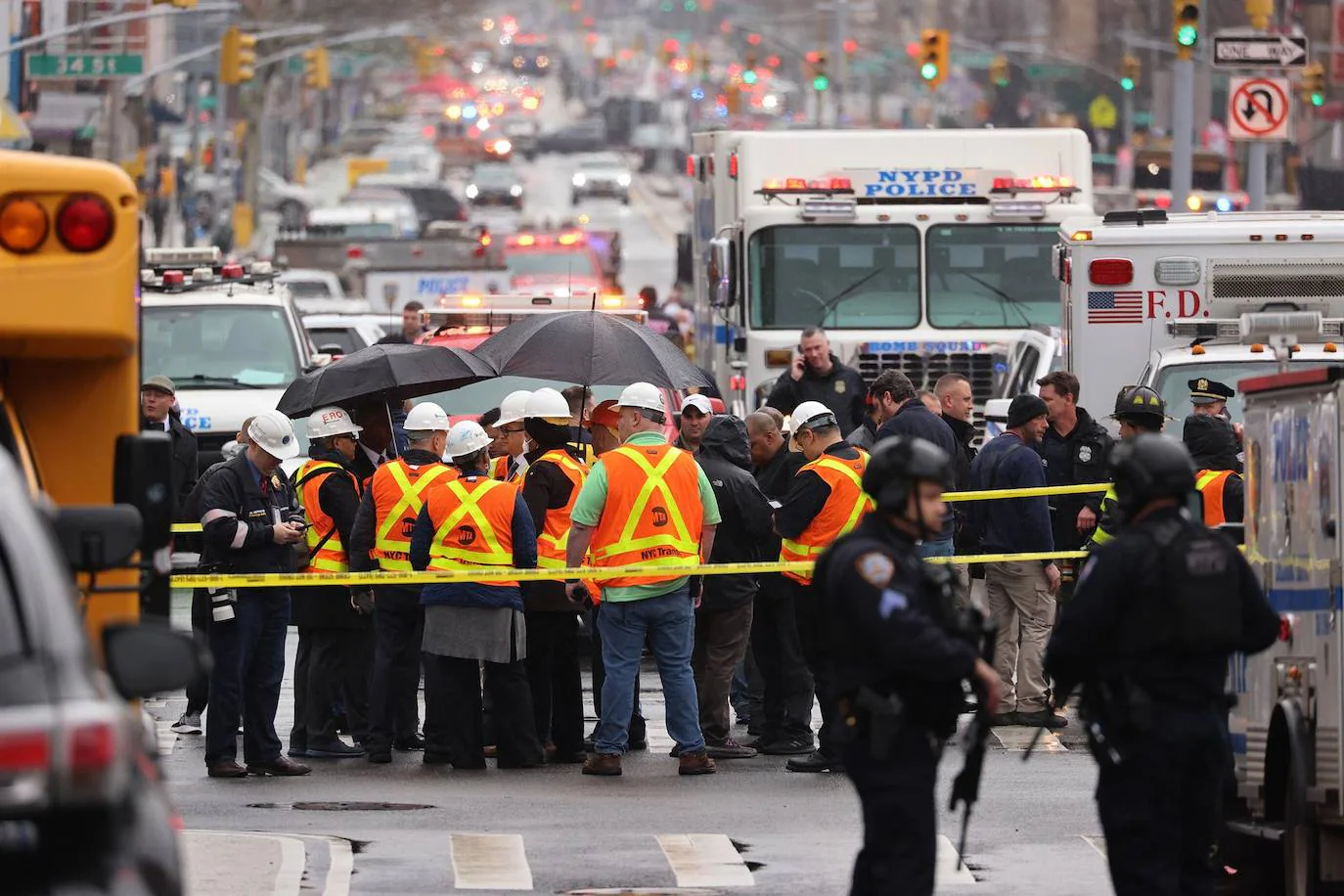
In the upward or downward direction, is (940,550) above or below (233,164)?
below

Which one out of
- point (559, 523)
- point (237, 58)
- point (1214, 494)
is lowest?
point (559, 523)

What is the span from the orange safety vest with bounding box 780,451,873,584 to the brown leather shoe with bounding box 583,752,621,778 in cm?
129

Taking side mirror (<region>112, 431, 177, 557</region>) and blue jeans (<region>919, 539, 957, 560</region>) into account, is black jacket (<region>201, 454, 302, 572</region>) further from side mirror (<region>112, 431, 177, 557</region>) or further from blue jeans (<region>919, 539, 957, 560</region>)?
side mirror (<region>112, 431, 177, 557</region>)

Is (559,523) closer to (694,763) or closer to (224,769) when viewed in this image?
(694,763)

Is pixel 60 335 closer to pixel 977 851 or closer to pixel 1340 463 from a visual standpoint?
pixel 1340 463

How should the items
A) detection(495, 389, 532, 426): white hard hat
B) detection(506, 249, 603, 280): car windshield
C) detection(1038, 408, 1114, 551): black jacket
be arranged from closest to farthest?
detection(495, 389, 532, 426): white hard hat → detection(1038, 408, 1114, 551): black jacket → detection(506, 249, 603, 280): car windshield

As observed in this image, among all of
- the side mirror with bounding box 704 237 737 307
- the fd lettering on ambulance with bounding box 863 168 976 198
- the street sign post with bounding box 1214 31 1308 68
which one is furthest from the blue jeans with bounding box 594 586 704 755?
the street sign post with bounding box 1214 31 1308 68

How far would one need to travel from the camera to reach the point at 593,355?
14.9 meters

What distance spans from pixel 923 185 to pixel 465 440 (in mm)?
9909

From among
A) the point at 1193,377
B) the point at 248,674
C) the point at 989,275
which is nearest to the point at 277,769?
the point at 248,674

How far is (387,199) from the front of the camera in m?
64.7

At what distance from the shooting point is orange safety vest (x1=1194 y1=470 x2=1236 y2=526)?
1212 cm

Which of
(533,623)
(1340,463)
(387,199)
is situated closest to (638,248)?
(387,199)

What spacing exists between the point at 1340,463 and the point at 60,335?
3.95 meters
